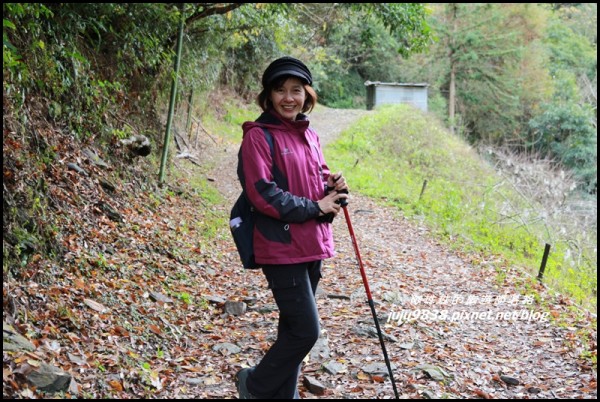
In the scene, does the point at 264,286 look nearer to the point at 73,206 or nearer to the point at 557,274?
the point at 73,206

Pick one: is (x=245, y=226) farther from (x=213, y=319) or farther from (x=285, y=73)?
(x=213, y=319)

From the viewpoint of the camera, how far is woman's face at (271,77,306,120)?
3.05 metres

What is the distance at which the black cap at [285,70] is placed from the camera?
3.00 meters

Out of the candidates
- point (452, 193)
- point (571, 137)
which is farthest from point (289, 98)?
point (571, 137)

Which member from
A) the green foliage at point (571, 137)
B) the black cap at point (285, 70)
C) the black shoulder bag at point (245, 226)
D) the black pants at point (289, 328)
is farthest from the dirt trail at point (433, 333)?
the green foliage at point (571, 137)

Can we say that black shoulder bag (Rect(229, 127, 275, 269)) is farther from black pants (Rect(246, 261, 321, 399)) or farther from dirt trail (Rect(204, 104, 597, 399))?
dirt trail (Rect(204, 104, 597, 399))

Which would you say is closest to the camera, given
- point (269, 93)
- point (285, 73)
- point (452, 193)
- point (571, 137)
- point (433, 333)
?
point (285, 73)

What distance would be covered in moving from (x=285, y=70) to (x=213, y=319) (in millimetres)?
2969

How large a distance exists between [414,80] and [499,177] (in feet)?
55.2

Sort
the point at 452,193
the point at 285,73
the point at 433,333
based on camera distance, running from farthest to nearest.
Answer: the point at 452,193, the point at 433,333, the point at 285,73

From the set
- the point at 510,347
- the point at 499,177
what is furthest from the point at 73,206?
the point at 499,177

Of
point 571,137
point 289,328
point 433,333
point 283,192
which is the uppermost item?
point 283,192

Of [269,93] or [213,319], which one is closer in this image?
[269,93]

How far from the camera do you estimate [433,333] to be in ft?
16.9
